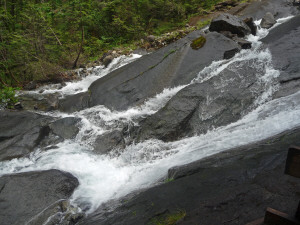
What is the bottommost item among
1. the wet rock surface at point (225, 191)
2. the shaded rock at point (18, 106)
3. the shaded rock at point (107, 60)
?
the wet rock surface at point (225, 191)

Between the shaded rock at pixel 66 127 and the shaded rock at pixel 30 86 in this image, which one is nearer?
the shaded rock at pixel 66 127

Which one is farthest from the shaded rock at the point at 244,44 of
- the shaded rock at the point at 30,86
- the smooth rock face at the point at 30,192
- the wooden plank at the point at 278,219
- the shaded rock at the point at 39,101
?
the shaded rock at the point at 30,86

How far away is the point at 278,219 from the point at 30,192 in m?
5.21

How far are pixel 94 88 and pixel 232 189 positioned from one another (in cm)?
824

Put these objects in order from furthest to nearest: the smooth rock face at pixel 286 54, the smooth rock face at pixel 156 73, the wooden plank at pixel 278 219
A: the smooth rock face at pixel 156 73, the smooth rock face at pixel 286 54, the wooden plank at pixel 278 219

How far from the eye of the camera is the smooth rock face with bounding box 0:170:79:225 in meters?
5.11

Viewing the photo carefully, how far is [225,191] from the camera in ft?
11.4

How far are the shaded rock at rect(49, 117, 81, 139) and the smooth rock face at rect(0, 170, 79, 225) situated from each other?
203 centimetres

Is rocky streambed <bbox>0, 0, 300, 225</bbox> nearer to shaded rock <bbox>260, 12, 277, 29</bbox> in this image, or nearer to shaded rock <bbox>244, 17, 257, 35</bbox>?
shaded rock <bbox>244, 17, 257, 35</bbox>

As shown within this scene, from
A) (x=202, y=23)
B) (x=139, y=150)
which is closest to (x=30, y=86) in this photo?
(x=139, y=150)

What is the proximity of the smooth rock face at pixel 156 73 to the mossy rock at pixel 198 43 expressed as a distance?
0.45 feet

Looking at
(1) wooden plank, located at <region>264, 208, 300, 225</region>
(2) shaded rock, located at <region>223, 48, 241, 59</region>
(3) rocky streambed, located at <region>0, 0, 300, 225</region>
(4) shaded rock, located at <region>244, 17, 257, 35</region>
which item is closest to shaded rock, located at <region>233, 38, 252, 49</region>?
(3) rocky streambed, located at <region>0, 0, 300, 225</region>

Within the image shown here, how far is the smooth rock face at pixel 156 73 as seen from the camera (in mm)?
9055

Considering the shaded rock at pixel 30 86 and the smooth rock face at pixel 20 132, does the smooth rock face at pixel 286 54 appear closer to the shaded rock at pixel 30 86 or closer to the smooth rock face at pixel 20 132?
the smooth rock face at pixel 20 132
